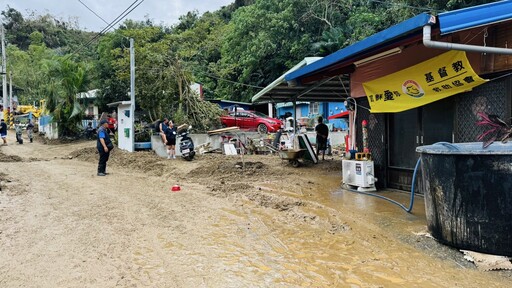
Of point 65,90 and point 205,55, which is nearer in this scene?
point 65,90

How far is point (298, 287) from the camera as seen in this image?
3629 mm

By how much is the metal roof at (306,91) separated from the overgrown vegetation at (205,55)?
545 centimetres

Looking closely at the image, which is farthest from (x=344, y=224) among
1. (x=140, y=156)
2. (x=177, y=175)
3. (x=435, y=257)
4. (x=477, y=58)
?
(x=140, y=156)

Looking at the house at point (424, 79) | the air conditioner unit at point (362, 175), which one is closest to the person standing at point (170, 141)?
the house at point (424, 79)

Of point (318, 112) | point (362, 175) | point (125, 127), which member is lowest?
point (362, 175)

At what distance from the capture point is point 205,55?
134ft

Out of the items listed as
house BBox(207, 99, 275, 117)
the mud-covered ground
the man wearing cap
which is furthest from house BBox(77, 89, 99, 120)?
the mud-covered ground

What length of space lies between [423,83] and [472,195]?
3.53 m

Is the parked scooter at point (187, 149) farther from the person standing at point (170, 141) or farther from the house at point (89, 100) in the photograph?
the house at point (89, 100)

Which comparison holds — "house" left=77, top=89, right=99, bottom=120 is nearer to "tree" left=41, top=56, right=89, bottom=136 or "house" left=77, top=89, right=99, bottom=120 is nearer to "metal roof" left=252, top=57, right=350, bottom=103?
"tree" left=41, top=56, right=89, bottom=136

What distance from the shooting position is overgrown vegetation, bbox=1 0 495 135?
62.8ft

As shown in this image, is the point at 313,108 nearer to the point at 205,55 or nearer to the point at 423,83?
the point at 205,55

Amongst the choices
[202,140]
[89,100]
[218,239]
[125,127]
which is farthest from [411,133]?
[89,100]

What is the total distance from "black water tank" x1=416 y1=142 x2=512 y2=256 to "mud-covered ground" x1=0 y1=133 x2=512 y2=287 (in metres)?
0.26
